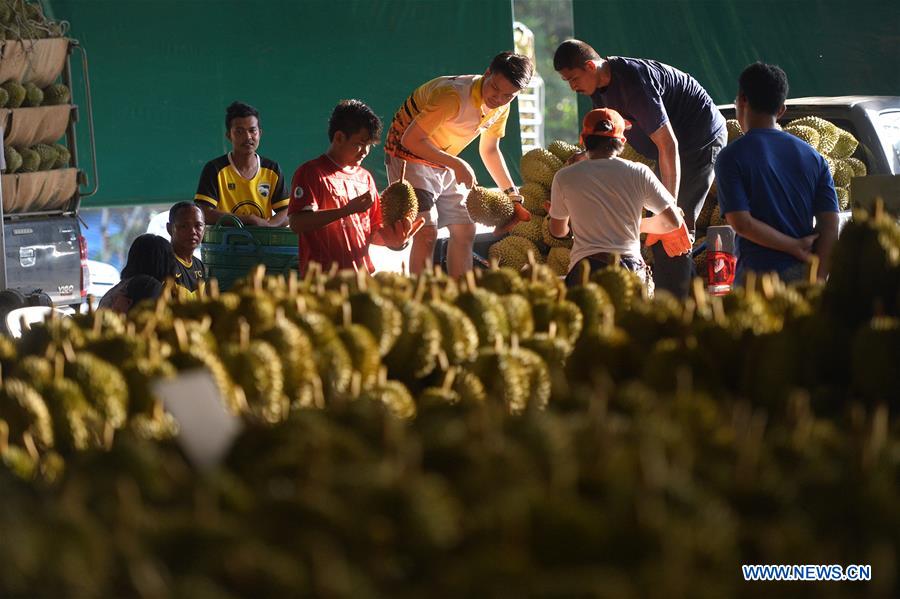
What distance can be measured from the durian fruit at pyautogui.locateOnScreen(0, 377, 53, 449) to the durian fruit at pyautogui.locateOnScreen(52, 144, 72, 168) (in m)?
4.65

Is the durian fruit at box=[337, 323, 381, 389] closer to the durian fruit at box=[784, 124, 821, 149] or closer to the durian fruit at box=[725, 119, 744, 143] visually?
the durian fruit at box=[784, 124, 821, 149]

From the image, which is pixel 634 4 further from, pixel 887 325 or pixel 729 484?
pixel 729 484

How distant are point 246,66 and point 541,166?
246 centimetres

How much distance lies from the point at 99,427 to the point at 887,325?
107cm

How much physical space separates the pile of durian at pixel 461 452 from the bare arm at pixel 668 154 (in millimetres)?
2673

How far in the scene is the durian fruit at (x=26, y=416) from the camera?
1.49 meters

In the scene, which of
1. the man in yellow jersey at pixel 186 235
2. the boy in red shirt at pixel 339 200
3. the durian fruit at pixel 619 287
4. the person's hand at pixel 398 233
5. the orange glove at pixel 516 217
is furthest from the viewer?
the orange glove at pixel 516 217

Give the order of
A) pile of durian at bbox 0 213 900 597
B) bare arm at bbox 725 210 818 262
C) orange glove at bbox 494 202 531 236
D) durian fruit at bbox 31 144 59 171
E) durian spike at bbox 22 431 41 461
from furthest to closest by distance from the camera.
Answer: durian fruit at bbox 31 144 59 171
orange glove at bbox 494 202 531 236
bare arm at bbox 725 210 818 262
durian spike at bbox 22 431 41 461
pile of durian at bbox 0 213 900 597

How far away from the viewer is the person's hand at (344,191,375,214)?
3902 mm

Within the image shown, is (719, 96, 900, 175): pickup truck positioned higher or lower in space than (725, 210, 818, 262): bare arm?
higher

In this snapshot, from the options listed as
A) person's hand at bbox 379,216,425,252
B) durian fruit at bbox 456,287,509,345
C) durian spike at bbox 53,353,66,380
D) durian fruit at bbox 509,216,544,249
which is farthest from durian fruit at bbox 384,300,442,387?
durian fruit at bbox 509,216,544,249

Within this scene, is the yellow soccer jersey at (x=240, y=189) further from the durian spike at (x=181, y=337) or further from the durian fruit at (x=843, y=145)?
the durian spike at (x=181, y=337)

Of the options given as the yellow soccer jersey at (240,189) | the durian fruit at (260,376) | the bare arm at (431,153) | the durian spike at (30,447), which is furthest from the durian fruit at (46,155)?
the durian spike at (30,447)

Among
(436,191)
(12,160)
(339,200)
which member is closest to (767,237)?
(339,200)
